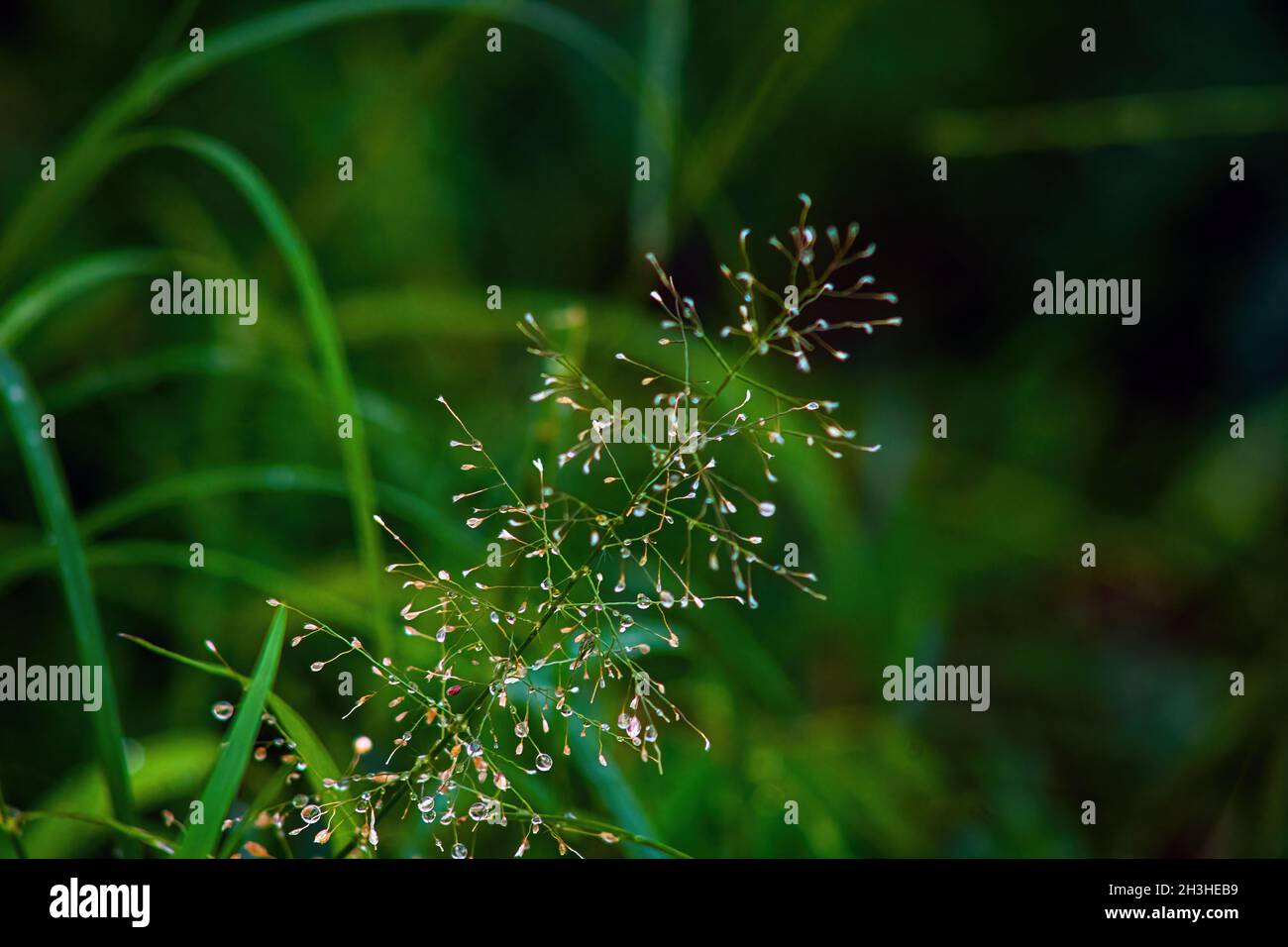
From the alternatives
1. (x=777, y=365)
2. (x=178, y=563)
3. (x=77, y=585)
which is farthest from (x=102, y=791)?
(x=777, y=365)

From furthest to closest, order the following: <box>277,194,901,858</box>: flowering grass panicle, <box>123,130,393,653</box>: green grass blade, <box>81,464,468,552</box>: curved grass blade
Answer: <box>81,464,468,552</box>: curved grass blade < <box>123,130,393,653</box>: green grass blade < <box>277,194,901,858</box>: flowering grass panicle

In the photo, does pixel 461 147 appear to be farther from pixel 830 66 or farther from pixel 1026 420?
pixel 1026 420

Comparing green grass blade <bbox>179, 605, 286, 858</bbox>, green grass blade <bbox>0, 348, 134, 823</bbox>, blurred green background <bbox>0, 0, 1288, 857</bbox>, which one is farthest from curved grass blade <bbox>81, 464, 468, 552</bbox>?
green grass blade <bbox>179, 605, 286, 858</bbox>

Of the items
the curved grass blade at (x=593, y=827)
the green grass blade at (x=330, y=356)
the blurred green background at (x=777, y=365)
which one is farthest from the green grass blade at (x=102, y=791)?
the curved grass blade at (x=593, y=827)

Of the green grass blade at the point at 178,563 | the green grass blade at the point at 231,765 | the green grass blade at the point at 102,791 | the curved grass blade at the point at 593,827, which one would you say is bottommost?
the green grass blade at the point at 102,791

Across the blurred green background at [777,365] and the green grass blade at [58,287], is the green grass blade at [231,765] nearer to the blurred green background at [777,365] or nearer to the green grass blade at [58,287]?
the blurred green background at [777,365]

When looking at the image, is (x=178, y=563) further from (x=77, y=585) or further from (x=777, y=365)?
(x=777, y=365)

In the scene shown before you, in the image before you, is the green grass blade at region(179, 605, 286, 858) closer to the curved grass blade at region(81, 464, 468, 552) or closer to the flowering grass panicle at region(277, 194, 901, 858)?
the flowering grass panicle at region(277, 194, 901, 858)
